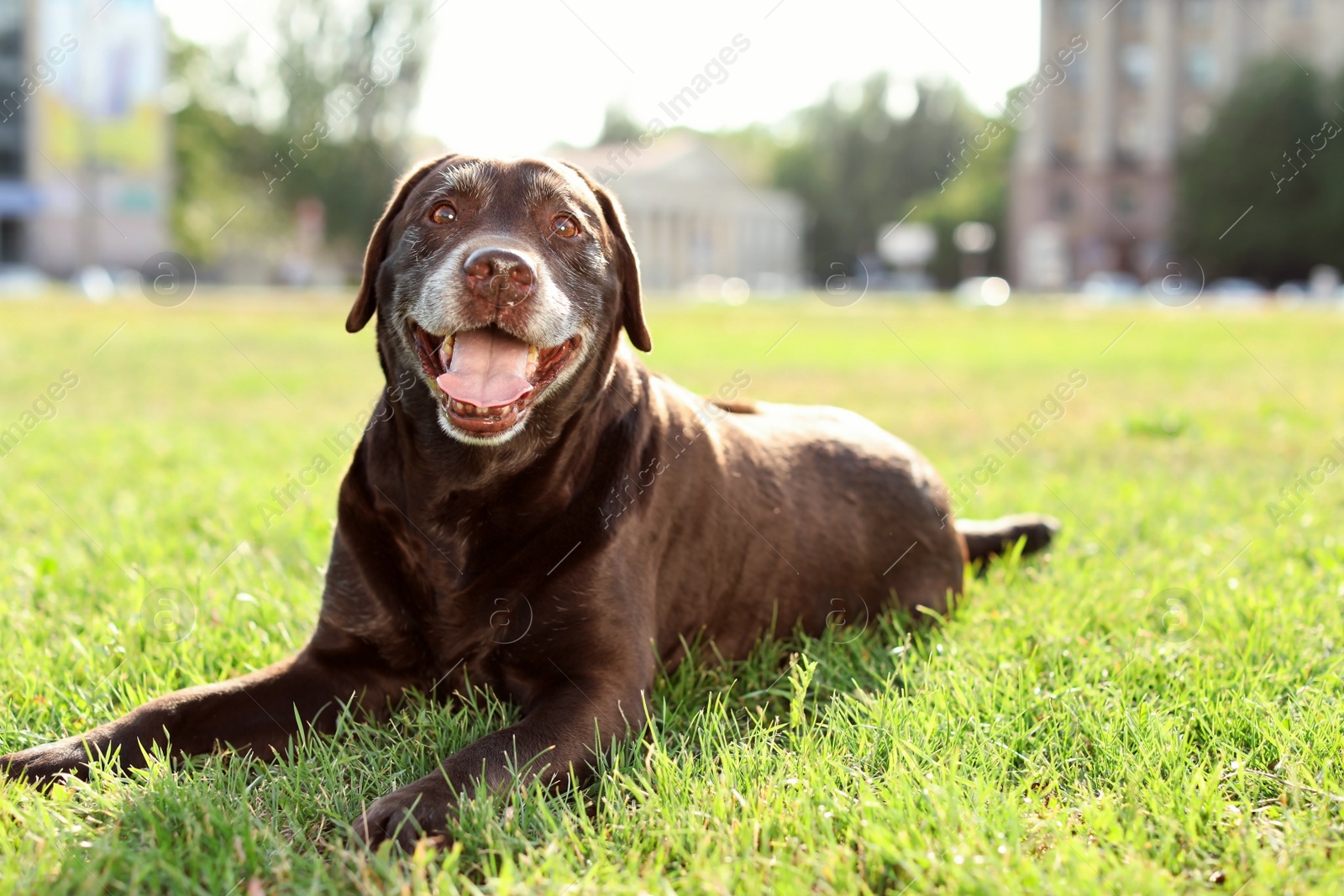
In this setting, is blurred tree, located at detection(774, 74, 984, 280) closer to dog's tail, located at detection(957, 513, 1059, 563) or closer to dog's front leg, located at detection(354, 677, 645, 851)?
dog's tail, located at detection(957, 513, 1059, 563)

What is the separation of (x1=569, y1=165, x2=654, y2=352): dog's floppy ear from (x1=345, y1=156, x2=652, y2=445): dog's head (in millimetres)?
14

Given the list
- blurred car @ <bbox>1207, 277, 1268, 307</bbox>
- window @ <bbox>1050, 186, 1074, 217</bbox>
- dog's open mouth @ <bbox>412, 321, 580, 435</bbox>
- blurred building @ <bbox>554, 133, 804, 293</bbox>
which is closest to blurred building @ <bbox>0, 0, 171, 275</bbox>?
blurred building @ <bbox>554, 133, 804, 293</bbox>

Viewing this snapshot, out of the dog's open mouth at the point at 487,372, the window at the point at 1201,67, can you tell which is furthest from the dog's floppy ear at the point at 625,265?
the window at the point at 1201,67

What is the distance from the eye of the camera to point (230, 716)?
3115 millimetres

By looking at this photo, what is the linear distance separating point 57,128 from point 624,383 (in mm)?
59924

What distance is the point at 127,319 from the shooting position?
2177cm

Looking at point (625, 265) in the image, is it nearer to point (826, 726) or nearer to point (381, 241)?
point (381, 241)

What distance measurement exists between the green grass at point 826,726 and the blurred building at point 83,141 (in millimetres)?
50313

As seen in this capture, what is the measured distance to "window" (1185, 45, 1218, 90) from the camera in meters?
66.9

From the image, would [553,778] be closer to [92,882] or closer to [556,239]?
[92,882]

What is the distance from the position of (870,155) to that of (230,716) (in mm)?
91660

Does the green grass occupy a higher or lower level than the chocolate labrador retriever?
lower

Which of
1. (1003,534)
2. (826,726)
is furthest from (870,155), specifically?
(826,726)

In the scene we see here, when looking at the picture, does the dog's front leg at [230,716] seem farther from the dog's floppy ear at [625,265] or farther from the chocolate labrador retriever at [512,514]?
the dog's floppy ear at [625,265]
